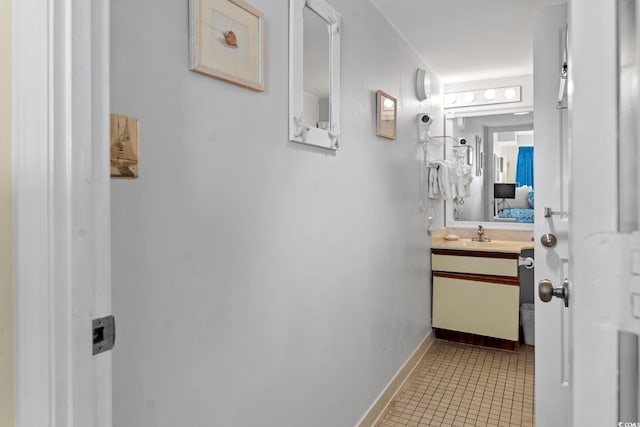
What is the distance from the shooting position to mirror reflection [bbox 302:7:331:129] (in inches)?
64.8

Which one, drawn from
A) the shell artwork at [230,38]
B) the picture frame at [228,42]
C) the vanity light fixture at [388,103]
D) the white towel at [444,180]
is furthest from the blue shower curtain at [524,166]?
the shell artwork at [230,38]

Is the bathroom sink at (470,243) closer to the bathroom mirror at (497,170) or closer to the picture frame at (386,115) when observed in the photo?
the bathroom mirror at (497,170)

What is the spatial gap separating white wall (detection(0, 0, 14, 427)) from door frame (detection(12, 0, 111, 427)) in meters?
0.02

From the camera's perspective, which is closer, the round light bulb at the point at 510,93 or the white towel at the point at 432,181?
the white towel at the point at 432,181

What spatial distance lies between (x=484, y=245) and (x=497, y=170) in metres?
0.79

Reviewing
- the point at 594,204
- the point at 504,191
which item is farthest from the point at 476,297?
the point at 594,204

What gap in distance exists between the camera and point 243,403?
133 centimetres

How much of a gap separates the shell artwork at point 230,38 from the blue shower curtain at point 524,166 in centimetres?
333

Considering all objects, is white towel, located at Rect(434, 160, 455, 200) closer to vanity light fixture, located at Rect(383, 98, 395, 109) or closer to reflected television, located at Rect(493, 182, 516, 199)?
reflected television, located at Rect(493, 182, 516, 199)

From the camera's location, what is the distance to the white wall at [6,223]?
74cm

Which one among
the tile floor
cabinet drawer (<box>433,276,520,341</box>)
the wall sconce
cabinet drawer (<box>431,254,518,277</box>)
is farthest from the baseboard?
the wall sconce

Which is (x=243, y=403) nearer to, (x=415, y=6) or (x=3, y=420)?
(x=3, y=420)

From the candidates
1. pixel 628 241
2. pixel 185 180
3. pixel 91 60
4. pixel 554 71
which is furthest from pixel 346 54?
pixel 628 241

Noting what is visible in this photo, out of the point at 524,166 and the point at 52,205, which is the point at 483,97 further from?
the point at 52,205
